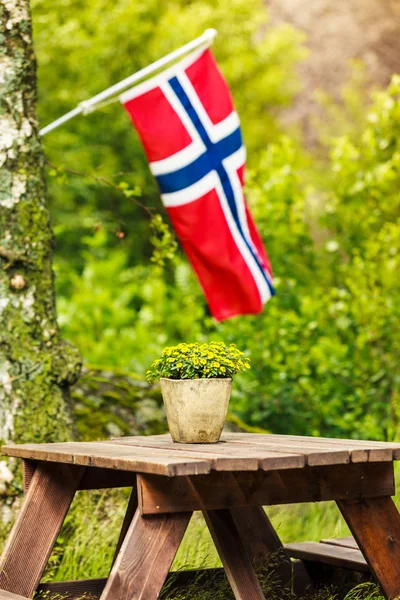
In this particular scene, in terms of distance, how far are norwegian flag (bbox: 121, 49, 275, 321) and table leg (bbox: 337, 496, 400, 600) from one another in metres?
2.43

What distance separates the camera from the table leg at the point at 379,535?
8.48 ft

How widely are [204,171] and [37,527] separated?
2.51m

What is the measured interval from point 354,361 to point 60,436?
3481mm

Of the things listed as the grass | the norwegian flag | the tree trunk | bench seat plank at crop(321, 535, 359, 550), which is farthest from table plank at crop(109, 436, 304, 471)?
the norwegian flag

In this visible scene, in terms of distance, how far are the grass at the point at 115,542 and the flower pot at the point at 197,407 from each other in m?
0.64

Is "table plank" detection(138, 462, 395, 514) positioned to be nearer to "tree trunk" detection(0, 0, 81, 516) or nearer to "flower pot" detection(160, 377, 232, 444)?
"flower pot" detection(160, 377, 232, 444)

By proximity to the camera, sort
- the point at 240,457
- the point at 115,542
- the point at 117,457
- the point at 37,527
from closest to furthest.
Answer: the point at 240,457
the point at 117,457
the point at 37,527
the point at 115,542

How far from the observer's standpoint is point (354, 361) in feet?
22.8

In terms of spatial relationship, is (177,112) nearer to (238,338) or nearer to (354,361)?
(238,338)

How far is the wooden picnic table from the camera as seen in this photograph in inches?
90.4

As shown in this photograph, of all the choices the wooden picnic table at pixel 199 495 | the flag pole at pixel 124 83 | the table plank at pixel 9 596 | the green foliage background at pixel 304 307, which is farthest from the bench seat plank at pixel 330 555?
the flag pole at pixel 124 83

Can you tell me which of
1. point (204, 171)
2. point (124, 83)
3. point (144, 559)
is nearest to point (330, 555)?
point (144, 559)

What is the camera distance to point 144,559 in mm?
2312

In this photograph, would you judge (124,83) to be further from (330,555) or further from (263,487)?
(263,487)
